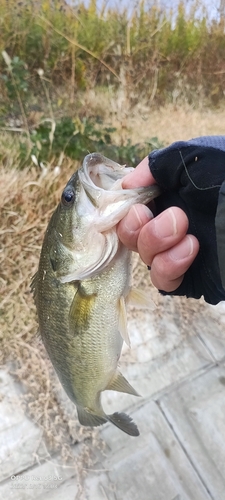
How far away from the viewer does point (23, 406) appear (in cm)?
215

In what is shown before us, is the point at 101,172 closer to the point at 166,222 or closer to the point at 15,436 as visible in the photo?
the point at 166,222

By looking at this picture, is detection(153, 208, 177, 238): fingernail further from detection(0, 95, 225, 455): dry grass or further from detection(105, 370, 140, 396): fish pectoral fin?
detection(0, 95, 225, 455): dry grass

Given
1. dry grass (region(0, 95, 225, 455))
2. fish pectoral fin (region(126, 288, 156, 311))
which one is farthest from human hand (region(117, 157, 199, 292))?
dry grass (region(0, 95, 225, 455))

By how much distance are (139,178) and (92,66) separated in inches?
159

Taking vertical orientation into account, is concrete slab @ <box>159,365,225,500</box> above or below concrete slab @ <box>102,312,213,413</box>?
below

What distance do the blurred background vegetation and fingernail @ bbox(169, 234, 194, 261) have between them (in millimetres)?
2155

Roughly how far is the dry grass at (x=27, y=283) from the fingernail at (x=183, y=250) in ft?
2.98

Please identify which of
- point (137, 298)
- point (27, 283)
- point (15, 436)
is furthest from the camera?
point (27, 283)

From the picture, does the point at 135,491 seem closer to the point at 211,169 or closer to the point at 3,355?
the point at 3,355

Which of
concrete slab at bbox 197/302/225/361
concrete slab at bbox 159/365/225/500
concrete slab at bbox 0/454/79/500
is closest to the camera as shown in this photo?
concrete slab at bbox 0/454/79/500

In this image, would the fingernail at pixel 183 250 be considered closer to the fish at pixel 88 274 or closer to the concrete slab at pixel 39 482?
the fish at pixel 88 274

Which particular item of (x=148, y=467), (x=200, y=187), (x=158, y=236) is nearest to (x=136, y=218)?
(x=158, y=236)

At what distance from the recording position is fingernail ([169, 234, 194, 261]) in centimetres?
111

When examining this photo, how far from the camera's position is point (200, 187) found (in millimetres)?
1103
